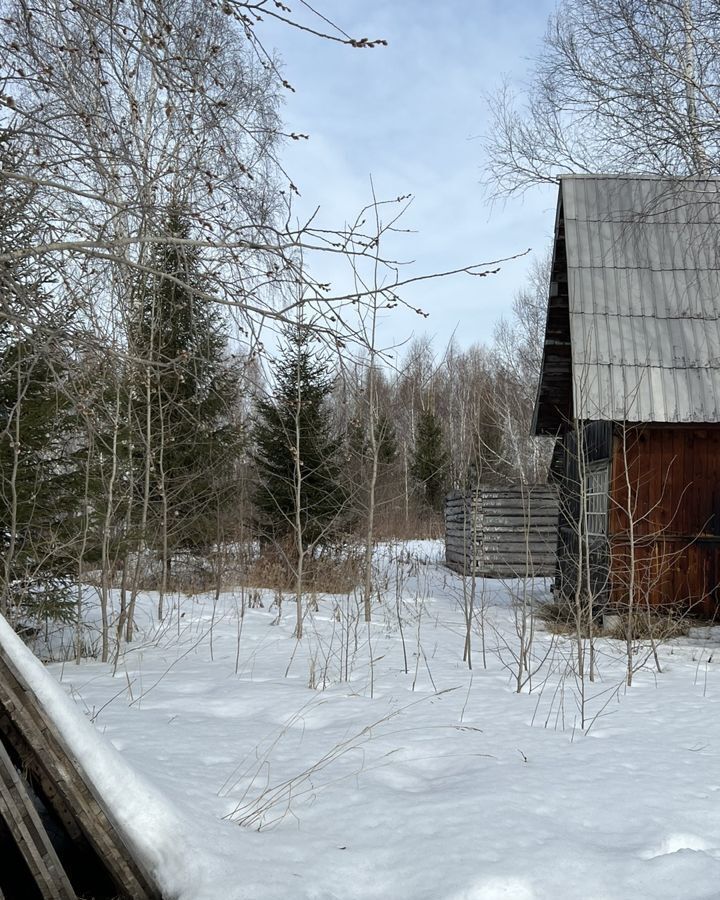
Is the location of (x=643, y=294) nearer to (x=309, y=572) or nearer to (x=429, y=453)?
(x=309, y=572)

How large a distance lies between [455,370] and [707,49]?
1425 inches

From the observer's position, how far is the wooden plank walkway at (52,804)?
2633 millimetres

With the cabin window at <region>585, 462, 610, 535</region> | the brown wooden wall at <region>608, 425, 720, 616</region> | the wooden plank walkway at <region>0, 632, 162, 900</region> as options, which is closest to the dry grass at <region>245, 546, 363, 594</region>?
the cabin window at <region>585, 462, 610, 535</region>

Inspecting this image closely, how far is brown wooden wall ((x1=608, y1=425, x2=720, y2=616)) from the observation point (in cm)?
986

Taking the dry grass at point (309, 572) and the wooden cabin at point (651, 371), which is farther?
the dry grass at point (309, 572)

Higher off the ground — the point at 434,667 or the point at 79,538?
the point at 79,538

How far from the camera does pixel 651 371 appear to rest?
32.0 feet

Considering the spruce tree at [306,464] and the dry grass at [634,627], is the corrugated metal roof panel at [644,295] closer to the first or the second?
the dry grass at [634,627]

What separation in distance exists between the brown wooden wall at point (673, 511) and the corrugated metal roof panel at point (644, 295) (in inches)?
25.0

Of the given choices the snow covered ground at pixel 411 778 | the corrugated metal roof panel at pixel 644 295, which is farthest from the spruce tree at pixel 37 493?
the corrugated metal roof panel at pixel 644 295

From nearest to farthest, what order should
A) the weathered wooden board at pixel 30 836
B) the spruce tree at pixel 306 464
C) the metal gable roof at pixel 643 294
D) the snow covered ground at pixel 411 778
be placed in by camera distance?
1. the weathered wooden board at pixel 30 836
2. the snow covered ground at pixel 411 778
3. the metal gable roof at pixel 643 294
4. the spruce tree at pixel 306 464

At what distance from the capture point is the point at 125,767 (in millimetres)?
2836

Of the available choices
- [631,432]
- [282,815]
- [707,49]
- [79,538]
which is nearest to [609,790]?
[282,815]

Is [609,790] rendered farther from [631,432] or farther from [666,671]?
[631,432]
